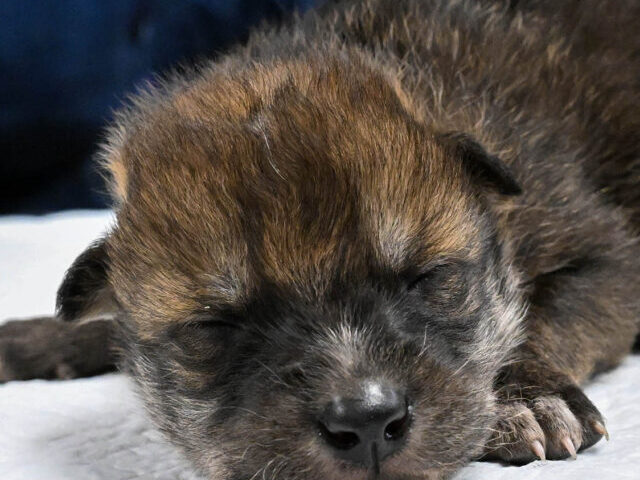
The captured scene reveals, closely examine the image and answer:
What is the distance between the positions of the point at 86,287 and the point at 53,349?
0.66m

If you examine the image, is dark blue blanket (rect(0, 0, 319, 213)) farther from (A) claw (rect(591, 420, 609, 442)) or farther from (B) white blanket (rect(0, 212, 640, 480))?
(A) claw (rect(591, 420, 609, 442))

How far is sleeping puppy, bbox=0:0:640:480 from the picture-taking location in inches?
83.7

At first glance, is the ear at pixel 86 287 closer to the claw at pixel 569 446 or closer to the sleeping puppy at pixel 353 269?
the sleeping puppy at pixel 353 269

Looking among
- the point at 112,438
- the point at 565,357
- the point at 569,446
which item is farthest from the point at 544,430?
the point at 112,438

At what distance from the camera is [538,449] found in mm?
2375

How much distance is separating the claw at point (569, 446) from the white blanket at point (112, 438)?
24 mm

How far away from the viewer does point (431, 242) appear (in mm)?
2377

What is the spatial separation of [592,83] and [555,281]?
35.0 inches

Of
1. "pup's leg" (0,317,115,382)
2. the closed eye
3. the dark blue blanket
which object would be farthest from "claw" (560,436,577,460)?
the dark blue blanket

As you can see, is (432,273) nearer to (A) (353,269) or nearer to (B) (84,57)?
(A) (353,269)

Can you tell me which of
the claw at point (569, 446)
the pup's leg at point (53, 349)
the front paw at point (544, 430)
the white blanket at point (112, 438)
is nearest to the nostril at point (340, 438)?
the white blanket at point (112, 438)

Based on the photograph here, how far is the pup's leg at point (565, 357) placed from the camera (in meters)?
2.43

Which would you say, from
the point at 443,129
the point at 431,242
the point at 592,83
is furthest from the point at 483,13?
the point at 431,242

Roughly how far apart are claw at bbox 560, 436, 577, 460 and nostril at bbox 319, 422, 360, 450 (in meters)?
0.68
